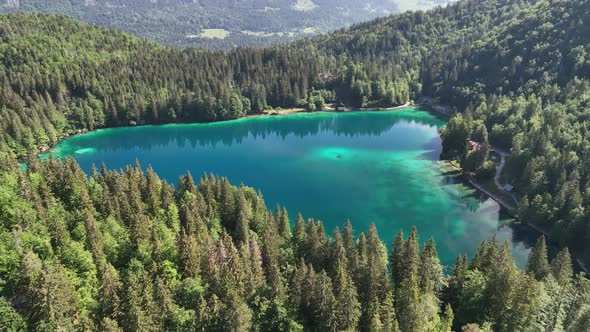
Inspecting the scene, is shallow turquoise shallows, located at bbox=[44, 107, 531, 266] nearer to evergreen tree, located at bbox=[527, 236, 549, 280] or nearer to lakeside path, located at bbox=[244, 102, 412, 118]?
lakeside path, located at bbox=[244, 102, 412, 118]

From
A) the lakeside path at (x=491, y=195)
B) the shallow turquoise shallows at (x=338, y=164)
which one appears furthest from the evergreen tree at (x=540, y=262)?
the lakeside path at (x=491, y=195)

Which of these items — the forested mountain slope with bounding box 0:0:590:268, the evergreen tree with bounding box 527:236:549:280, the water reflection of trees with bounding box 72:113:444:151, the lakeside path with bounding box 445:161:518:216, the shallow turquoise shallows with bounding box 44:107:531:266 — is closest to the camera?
the evergreen tree with bounding box 527:236:549:280

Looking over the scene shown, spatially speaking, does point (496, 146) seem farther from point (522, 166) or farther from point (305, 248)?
point (305, 248)

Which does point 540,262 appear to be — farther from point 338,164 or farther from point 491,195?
point 338,164

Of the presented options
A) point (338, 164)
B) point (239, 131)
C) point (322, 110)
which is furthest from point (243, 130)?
point (338, 164)

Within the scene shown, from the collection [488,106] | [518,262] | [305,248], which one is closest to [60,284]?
[305,248]

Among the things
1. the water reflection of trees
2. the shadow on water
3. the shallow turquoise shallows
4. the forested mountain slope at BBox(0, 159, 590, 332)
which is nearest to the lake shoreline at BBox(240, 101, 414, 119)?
the shadow on water
